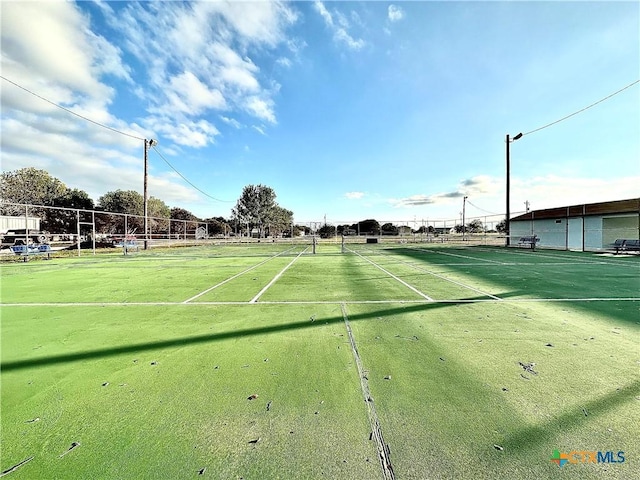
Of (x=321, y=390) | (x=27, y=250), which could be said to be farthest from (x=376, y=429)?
(x=27, y=250)

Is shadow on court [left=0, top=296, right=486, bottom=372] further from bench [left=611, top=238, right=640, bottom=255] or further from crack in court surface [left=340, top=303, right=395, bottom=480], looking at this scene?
bench [left=611, top=238, right=640, bottom=255]

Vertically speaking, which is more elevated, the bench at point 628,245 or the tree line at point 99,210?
the tree line at point 99,210

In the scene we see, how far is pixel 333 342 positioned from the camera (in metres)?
3.26

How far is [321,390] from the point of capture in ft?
7.51

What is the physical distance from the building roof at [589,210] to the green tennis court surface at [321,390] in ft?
62.7

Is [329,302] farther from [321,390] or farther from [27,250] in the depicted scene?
[27,250]

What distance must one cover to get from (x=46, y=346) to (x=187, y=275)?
208 inches

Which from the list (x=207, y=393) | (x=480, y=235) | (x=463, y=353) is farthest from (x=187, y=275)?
(x=480, y=235)

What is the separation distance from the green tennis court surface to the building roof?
19.1m

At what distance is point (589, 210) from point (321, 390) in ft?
88.3

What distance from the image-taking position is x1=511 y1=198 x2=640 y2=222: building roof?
1802 cm

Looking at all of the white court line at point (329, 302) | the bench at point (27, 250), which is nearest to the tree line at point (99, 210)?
the bench at point (27, 250)

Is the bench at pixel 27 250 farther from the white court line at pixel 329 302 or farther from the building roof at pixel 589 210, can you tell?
the building roof at pixel 589 210

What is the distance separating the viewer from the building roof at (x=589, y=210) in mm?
18016
